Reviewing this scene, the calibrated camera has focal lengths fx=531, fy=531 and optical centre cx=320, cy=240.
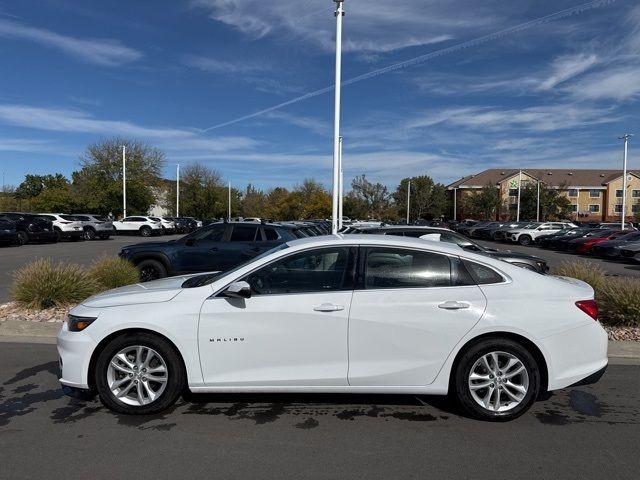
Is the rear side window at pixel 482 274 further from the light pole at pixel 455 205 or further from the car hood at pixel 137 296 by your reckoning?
the light pole at pixel 455 205

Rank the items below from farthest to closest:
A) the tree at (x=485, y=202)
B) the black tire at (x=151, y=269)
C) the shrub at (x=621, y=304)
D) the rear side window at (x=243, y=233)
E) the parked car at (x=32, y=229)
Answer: the tree at (x=485, y=202) → the parked car at (x=32, y=229) → the rear side window at (x=243, y=233) → the black tire at (x=151, y=269) → the shrub at (x=621, y=304)

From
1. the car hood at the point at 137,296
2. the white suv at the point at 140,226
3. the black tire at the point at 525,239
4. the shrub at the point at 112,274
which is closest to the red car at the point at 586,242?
the black tire at the point at 525,239

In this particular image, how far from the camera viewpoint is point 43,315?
26.7 ft

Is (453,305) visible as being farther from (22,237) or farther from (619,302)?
(22,237)

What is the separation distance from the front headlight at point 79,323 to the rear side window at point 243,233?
287 inches

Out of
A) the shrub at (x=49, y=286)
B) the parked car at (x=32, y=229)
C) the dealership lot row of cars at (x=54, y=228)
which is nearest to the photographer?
the shrub at (x=49, y=286)

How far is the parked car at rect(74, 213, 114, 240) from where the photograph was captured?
1383 inches

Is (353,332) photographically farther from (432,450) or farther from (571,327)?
(571,327)

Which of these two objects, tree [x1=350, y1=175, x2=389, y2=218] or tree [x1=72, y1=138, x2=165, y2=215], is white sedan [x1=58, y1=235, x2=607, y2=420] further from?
tree [x1=350, y1=175, x2=389, y2=218]

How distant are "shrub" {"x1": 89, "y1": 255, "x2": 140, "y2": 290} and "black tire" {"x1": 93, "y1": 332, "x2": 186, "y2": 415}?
5088mm

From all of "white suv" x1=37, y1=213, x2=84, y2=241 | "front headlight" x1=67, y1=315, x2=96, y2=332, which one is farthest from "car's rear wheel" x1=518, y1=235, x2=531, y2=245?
"front headlight" x1=67, y1=315, x2=96, y2=332

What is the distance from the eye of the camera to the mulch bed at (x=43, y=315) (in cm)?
731

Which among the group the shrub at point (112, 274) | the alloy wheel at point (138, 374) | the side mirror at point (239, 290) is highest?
the side mirror at point (239, 290)

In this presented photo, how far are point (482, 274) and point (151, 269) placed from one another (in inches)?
340
